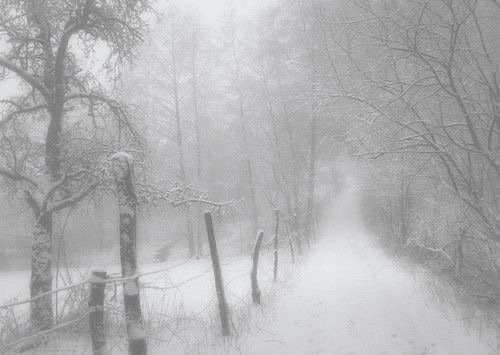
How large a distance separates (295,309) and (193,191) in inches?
113

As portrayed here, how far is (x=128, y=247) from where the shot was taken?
407 centimetres

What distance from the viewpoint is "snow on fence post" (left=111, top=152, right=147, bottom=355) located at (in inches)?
159

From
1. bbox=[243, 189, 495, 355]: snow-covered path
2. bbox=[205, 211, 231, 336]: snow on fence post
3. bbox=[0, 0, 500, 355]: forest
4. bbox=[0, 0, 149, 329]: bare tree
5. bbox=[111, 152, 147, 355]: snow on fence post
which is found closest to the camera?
bbox=[111, 152, 147, 355]: snow on fence post

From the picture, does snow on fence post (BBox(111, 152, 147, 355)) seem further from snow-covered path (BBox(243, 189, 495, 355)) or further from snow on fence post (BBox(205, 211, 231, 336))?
snow-covered path (BBox(243, 189, 495, 355))

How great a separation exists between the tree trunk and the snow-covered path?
3136 millimetres

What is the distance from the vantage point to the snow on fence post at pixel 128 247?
404cm

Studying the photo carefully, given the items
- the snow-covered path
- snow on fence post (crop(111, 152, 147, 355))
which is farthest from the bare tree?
the snow-covered path

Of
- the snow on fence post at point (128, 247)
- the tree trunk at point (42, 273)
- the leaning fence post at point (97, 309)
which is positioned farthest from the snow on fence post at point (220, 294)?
the tree trunk at point (42, 273)

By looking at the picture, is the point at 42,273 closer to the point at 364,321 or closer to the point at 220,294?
the point at 220,294

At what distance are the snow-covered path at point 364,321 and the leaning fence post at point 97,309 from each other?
74.3 inches

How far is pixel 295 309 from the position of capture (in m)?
6.82

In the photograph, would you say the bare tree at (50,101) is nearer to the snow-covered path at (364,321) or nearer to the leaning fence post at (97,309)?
the leaning fence post at (97,309)

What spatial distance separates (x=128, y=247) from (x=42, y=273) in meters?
2.78

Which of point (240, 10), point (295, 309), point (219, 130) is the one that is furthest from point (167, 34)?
point (295, 309)
